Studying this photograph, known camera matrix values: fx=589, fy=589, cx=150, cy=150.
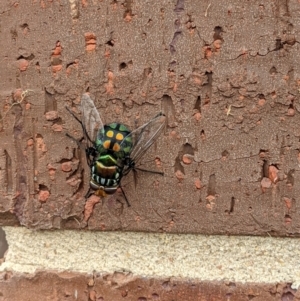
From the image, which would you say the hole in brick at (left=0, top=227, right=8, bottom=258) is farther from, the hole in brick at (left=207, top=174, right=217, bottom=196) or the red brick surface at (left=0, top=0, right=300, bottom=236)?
the hole in brick at (left=207, top=174, right=217, bottom=196)

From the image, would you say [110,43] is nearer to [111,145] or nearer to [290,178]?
[111,145]

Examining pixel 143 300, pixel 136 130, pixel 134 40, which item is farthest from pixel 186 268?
pixel 134 40

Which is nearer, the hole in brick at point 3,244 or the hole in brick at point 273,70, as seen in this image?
the hole in brick at point 273,70

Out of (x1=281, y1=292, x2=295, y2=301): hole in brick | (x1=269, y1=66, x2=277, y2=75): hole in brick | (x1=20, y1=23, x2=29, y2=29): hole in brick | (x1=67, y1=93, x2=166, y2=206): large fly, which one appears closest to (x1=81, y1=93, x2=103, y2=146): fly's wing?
(x1=67, y1=93, x2=166, y2=206): large fly

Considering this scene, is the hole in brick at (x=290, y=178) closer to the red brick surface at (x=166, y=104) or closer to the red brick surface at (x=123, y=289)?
the red brick surface at (x=166, y=104)

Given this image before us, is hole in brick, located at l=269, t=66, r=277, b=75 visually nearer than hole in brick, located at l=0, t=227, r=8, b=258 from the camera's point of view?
Yes

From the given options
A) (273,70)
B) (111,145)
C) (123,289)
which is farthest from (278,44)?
(123,289)

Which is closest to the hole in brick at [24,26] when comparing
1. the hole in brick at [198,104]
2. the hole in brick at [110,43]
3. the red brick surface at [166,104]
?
the red brick surface at [166,104]

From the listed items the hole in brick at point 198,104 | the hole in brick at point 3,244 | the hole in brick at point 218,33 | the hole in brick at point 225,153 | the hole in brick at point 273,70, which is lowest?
the hole in brick at point 3,244
